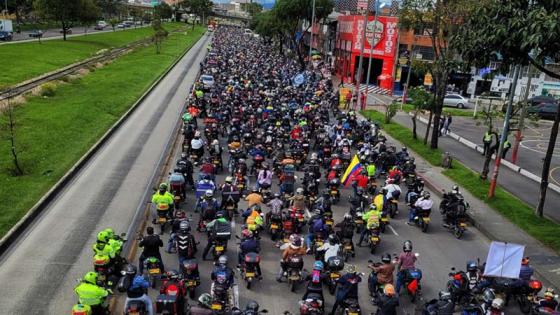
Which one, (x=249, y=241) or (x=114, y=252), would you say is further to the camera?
(x=249, y=241)

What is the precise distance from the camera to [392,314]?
12023 mm

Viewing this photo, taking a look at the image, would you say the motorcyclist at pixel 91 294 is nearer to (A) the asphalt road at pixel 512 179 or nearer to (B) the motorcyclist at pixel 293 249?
(B) the motorcyclist at pixel 293 249

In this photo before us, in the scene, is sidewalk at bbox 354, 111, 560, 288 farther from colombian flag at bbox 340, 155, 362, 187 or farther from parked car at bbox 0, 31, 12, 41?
parked car at bbox 0, 31, 12, 41

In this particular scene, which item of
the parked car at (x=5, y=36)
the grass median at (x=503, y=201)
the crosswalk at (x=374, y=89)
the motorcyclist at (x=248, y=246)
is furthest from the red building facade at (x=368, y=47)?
the parked car at (x=5, y=36)

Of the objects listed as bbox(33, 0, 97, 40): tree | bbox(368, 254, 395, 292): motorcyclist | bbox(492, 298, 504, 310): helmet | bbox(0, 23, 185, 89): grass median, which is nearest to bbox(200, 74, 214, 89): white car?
bbox(0, 23, 185, 89): grass median

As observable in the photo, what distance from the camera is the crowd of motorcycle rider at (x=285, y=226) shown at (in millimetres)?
12320

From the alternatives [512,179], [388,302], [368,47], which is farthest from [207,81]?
[388,302]

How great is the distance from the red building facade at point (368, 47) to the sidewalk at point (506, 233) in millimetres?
34504

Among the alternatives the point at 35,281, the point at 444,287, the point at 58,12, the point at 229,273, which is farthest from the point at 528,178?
the point at 58,12

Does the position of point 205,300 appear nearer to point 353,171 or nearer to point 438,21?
point 353,171

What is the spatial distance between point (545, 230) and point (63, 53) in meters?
70.5

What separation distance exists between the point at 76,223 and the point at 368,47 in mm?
55087

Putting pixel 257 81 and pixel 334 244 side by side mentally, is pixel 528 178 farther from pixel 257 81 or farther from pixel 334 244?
pixel 257 81

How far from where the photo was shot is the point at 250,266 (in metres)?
14.3
